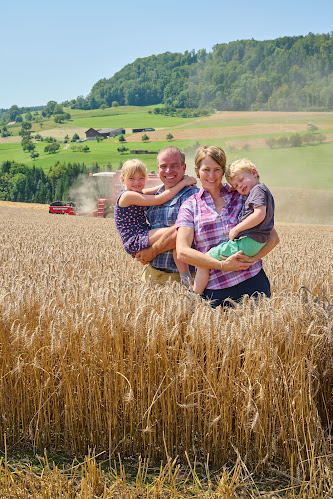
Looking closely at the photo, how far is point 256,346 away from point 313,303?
0.44 meters

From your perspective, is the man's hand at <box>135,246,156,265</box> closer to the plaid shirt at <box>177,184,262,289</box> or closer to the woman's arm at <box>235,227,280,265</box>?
the plaid shirt at <box>177,184,262,289</box>

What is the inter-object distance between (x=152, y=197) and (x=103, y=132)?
4167 inches

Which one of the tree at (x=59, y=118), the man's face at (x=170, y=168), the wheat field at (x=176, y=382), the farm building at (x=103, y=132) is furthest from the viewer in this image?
the tree at (x=59, y=118)

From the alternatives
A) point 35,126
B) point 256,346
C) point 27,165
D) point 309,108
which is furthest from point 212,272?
point 35,126

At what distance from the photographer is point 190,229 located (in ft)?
12.7

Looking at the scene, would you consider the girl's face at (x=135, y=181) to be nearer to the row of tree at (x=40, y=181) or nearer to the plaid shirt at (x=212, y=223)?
the plaid shirt at (x=212, y=223)

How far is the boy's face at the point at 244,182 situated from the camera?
3.77m

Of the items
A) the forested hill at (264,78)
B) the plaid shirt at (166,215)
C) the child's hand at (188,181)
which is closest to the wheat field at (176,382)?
the plaid shirt at (166,215)

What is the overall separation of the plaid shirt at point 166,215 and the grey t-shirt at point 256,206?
60 centimetres

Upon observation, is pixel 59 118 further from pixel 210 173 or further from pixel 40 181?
pixel 210 173

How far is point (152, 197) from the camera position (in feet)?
13.8

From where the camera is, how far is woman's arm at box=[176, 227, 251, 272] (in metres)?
3.68

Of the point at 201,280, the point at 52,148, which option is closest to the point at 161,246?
the point at 201,280

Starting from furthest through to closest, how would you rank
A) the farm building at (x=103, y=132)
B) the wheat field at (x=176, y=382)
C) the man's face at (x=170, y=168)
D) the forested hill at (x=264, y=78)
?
the farm building at (x=103, y=132), the forested hill at (x=264, y=78), the man's face at (x=170, y=168), the wheat field at (x=176, y=382)
